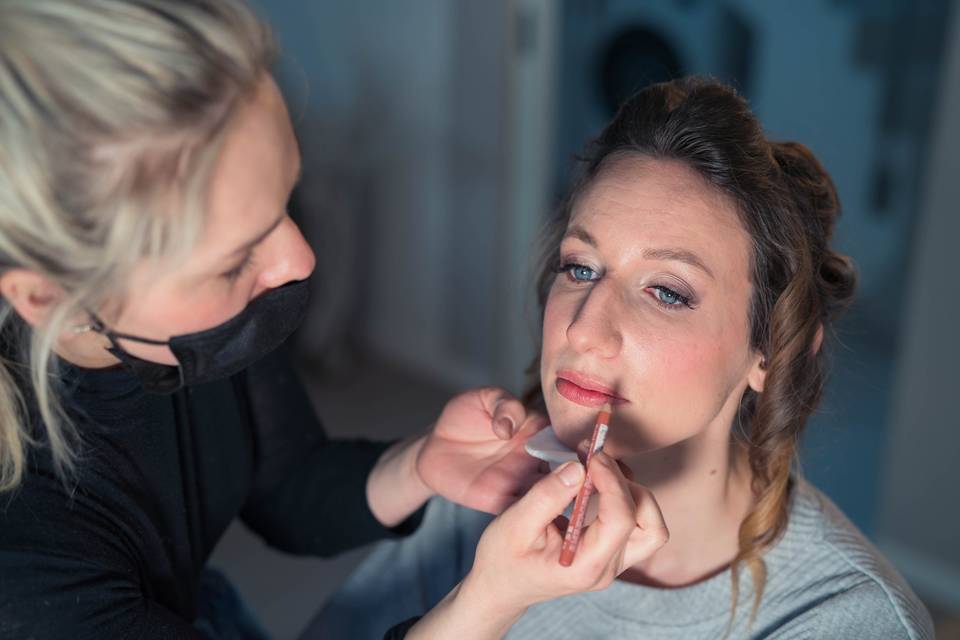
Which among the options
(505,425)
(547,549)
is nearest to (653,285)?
(505,425)

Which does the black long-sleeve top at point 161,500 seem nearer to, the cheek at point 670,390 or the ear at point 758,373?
the cheek at point 670,390

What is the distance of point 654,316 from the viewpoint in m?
1.10

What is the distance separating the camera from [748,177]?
112 centimetres

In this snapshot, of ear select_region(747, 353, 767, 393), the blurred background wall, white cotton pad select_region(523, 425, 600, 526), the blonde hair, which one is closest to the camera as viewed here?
the blonde hair

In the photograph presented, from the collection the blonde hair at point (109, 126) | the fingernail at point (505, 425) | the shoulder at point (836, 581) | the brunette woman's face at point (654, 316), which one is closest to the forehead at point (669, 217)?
the brunette woman's face at point (654, 316)

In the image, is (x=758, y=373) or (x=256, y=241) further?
(x=758, y=373)

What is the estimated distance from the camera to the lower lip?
1104 millimetres

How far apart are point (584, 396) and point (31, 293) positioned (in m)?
0.62

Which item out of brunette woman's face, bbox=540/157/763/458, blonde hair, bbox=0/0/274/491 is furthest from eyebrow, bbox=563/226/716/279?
blonde hair, bbox=0/0/274/491

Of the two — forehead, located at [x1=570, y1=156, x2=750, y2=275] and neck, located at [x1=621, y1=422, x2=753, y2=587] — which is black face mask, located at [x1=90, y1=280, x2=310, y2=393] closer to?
forehead, located at [x1=570, y1=156, x2=750, y2=275]

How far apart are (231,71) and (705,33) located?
1874 mm

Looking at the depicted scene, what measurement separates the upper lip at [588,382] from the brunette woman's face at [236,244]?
13.8 inches

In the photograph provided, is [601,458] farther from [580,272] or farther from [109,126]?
[109,126]

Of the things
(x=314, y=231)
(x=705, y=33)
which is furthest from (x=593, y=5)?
(x=314, y=231)
